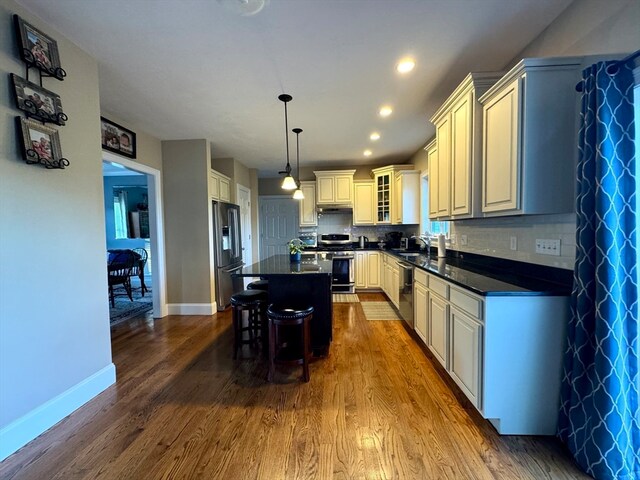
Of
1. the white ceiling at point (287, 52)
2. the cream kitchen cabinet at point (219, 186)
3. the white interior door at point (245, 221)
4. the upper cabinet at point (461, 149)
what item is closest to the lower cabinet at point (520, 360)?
the upper cabinet at point (461, 149)

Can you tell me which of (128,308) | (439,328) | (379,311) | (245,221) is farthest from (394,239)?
(128,308)

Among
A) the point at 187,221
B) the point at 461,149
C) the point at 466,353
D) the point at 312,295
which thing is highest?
the point at 461,149

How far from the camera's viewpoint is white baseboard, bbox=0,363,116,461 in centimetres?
161

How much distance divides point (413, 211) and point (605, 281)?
3.81 meters

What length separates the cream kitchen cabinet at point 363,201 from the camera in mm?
5766

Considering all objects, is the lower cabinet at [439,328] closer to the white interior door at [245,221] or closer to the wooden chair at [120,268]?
the white interior door at [245,221]

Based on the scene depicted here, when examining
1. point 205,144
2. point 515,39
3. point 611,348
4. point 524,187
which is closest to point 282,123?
point 205,144

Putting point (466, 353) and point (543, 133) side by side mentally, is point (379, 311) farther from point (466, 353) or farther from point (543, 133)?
point (543, 133)

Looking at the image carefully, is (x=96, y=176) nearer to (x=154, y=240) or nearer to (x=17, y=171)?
(x=17, y=171)

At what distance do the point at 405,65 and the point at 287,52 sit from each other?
963 mm

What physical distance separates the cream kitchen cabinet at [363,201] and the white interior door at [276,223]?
5.46 feet

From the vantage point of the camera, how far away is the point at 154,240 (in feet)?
13.2

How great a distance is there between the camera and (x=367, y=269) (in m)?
5.39

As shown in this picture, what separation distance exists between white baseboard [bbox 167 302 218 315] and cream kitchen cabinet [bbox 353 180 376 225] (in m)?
3.23
